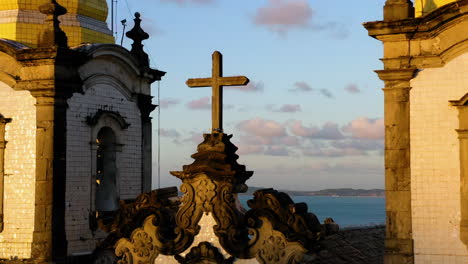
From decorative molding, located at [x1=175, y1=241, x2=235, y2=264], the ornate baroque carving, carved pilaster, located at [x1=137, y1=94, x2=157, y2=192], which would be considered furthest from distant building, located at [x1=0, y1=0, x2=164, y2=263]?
decorative molding, located at [x1=175, y1=241, x2=235, y2=264]

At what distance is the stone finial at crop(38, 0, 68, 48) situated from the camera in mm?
19828

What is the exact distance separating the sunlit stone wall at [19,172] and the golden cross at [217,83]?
6240 millimetres

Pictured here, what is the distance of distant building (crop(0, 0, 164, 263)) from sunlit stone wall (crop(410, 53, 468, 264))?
22.6ft

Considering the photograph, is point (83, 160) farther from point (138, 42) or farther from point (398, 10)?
point (398, 10)

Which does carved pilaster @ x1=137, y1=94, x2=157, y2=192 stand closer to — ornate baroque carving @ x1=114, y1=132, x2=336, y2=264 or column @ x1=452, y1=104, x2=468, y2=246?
ornate baroque carving @ x1=114, y1=132, x2=336, y2=264

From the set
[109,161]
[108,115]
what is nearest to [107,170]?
[109,161]

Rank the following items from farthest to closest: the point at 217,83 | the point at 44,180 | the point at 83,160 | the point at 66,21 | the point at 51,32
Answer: the point at 66,21 < the point at 83,160 < the point at 51,32 < the point at 44,180 < the point at 217,83

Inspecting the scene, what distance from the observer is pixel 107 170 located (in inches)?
870

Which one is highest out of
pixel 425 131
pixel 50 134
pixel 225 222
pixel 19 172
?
pixel 50 134

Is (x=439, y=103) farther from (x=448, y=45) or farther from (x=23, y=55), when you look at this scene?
(x=23, y=55)

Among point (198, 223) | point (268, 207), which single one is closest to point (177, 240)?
point (198, 223)

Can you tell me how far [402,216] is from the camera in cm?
1703

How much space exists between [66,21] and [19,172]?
4657 mm

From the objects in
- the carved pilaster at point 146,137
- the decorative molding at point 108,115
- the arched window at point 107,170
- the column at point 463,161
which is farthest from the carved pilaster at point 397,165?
the carved pilaster at point 146,137
